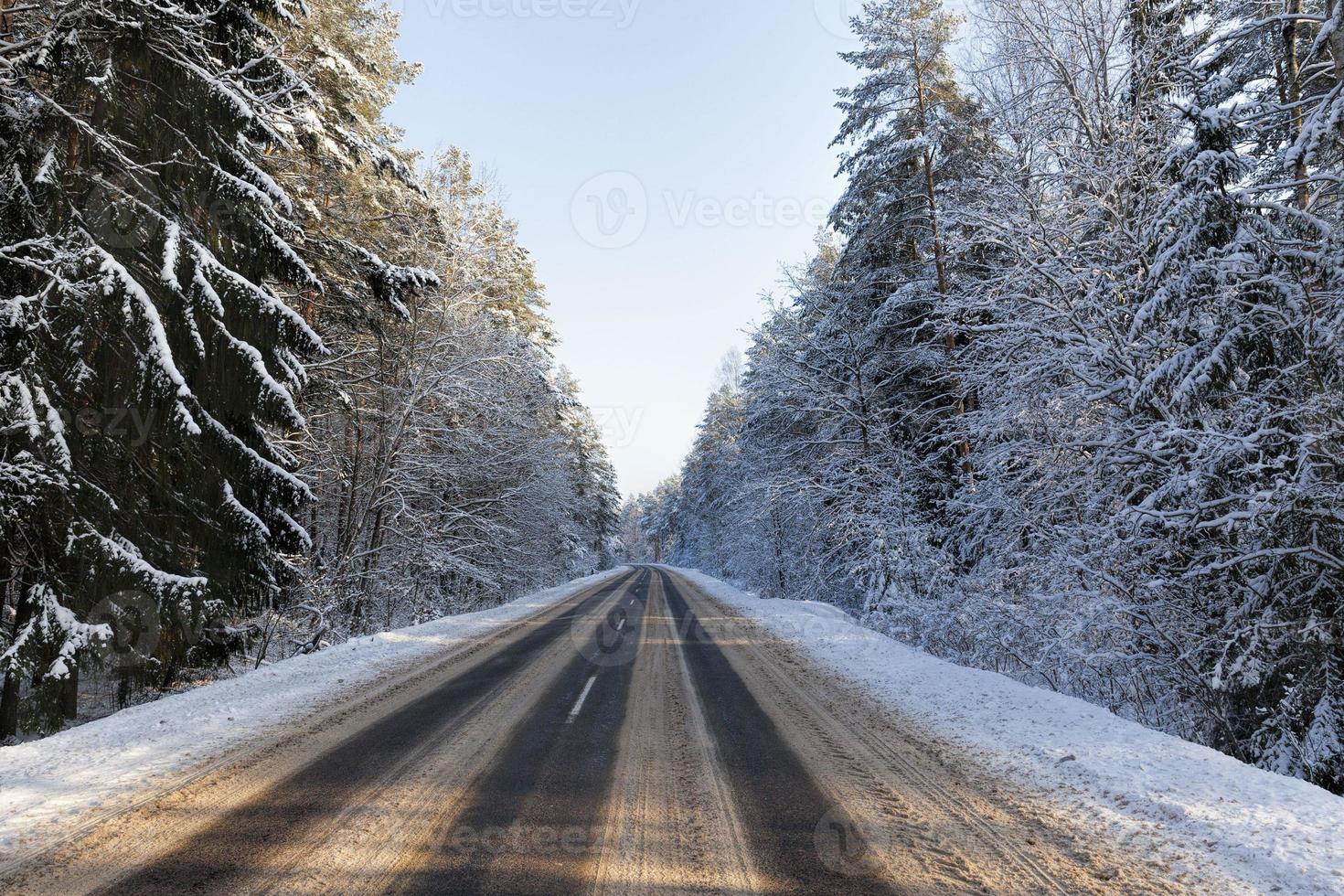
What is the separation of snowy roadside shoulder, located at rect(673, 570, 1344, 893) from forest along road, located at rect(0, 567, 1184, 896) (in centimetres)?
36

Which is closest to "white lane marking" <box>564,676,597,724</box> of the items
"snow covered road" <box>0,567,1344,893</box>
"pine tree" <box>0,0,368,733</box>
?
"snow covered road" <box>0,567,1344,893</box>

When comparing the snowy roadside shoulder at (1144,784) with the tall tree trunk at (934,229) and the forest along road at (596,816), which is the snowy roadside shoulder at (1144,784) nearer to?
the forest along road at (596,816)

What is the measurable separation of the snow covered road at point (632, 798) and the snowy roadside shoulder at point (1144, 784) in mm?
26

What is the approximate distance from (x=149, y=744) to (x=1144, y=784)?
834cm

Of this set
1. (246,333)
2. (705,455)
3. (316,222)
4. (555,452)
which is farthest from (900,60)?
(705,455)

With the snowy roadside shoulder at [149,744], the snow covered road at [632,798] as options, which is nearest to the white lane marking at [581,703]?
the snow covered road at [632,798]

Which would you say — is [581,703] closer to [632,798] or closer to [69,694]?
[632,798]

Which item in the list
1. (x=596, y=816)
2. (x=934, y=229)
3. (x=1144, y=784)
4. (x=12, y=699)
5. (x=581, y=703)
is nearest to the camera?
(x=596, y=816)

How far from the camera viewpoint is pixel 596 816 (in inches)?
173

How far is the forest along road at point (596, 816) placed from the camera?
354cm

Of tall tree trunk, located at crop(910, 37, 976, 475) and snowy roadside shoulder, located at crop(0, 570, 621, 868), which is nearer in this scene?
snowy roadside shoulder, located at crop(0, 570, 621, 868)

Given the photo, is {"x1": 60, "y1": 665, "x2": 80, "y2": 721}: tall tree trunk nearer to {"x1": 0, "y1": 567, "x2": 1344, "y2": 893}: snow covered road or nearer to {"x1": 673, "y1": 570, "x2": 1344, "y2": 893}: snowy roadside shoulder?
{"x1": 0, "y1": 567, "x2": 1344, "y2": 893}: snow covered road

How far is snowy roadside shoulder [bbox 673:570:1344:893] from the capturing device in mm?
3631

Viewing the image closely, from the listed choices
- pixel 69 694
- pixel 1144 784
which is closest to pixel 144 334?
pixel 69 694
